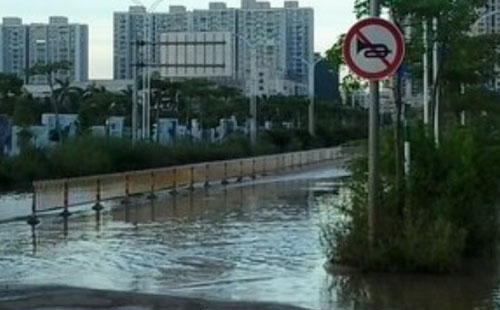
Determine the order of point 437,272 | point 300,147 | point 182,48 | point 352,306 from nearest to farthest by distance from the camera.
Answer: point 352,306 → point 437,272 → point 300,147 → point 182,48

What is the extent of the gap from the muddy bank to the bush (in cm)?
294

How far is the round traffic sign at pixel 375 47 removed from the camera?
1371cm

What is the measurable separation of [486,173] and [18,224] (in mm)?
11326

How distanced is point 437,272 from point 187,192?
69.3 feet

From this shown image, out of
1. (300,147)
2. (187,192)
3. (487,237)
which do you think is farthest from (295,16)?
(487,237)

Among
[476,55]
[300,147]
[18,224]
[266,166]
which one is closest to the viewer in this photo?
[18,224]

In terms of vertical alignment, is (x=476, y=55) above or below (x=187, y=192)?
above

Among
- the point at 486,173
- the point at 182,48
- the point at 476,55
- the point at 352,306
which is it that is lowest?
the point at 352,306

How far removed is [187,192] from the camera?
3462 centimetres

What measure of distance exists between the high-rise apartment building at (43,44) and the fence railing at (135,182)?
67.6 metres

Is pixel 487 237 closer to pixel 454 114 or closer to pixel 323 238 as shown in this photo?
pixel 323 238

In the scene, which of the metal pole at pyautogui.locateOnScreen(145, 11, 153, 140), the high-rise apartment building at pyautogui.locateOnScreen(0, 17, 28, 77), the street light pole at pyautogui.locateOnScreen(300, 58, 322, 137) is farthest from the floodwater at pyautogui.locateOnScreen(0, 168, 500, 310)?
the high-rise apartment building at pyautogui.locateOnScreen(0, 17, 28, 77)

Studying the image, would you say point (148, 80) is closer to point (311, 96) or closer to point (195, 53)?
point (311, 96)

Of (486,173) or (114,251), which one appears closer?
(486,173)
